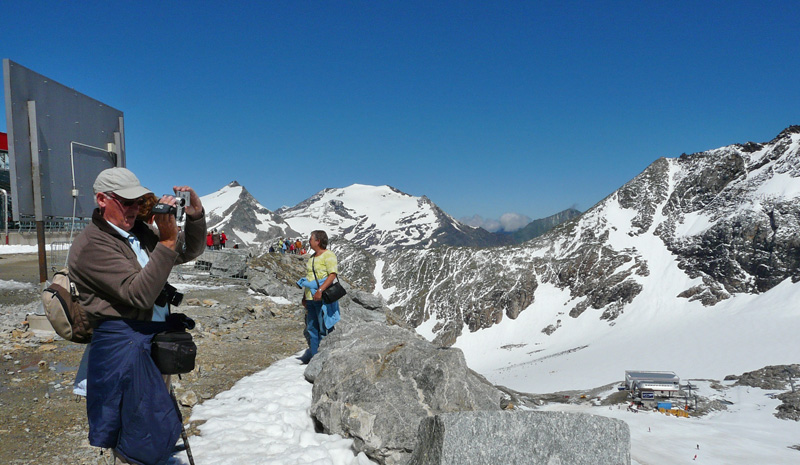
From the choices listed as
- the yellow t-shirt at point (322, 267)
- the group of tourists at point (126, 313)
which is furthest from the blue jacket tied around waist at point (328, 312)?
the group of tourists at point (126, 313)

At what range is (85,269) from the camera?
9.93 feet

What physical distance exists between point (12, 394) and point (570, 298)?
599 feet

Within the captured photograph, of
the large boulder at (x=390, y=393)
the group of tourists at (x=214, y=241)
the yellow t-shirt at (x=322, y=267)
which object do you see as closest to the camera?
the large boulder at (x=390, y=393)

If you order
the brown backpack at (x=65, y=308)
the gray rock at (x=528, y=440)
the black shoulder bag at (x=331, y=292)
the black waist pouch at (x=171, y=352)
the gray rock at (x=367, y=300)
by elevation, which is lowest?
the gray rock at (x=367, y=300)

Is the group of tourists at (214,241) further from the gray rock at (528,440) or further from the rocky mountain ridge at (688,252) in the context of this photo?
the rocky mountain ridge at (688,252)

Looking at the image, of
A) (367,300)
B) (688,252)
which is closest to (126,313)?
(367,300)

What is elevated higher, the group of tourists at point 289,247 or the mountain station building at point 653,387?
the group of tourists at point 289,247

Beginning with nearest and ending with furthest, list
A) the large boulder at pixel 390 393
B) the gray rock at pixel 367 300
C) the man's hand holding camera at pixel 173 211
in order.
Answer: the man's hand holding camera at pixel 173 211
the large boulder at pixel 390 393
the gray rock at pixel 367 300

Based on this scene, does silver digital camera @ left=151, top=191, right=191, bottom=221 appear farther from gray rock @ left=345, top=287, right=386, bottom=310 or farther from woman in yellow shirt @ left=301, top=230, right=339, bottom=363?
gray rock @ left=345, top=287, right=386, bottom=310

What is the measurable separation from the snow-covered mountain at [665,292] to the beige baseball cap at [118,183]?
9498cm

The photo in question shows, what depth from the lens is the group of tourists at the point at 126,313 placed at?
3.04m

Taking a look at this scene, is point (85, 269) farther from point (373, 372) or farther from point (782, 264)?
point (782, 264)

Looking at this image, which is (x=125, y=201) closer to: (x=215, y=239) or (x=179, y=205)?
(x=179, y=205)

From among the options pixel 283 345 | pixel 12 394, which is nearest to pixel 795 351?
pixel 283 345
